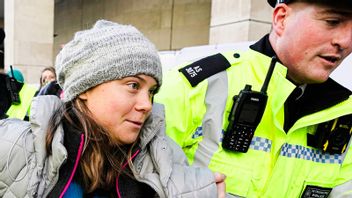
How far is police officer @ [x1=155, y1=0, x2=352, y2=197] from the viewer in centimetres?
159

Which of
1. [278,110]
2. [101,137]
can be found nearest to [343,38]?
[278,110]

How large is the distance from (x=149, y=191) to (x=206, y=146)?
12.5 inches

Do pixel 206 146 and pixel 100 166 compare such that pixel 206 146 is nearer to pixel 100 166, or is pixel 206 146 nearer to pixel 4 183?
pixel 100 166

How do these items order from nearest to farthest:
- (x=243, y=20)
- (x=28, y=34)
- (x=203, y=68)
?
(x=203, y=68) → (x=243, y=20) → (x=28, y=34)

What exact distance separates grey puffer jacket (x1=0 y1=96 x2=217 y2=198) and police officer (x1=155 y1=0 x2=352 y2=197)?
13 cm

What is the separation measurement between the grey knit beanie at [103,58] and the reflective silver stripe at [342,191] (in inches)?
39.0

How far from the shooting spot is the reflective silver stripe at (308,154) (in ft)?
5.43

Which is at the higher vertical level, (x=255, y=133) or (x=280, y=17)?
(x=280, y=17)

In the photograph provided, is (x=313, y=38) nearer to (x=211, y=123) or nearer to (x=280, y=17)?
(x=280, y=17)

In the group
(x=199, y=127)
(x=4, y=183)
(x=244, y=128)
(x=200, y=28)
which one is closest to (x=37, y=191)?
(x=4, y=183)

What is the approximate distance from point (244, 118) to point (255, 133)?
0.10 metres

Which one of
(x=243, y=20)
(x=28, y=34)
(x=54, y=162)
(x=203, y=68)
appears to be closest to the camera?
(x=54, y=162)

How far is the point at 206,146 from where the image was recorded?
5.28 feet

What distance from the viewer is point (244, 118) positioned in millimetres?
1566
